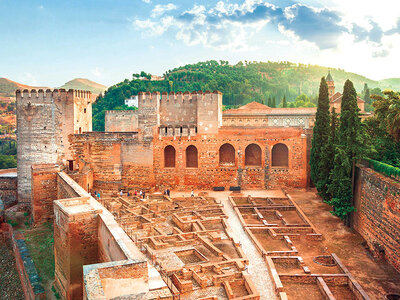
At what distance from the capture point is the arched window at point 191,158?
26281mm

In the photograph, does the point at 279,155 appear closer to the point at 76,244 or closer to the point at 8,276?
the point at 76,244

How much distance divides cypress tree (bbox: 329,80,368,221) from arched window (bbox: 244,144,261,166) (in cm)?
889

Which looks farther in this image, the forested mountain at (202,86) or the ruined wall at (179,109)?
the forested mountain at (202,86)

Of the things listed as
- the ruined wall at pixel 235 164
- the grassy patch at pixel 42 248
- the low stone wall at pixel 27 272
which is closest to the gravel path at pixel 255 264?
the ruined wall at pixel 235 164

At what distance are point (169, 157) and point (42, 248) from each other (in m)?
11.6

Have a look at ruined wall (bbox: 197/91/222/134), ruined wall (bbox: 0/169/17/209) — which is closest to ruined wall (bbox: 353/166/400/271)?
ruined wall (bbox: 197/91/222/134)

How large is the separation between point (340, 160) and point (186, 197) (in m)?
9.69

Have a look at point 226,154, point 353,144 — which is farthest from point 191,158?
point 353,144

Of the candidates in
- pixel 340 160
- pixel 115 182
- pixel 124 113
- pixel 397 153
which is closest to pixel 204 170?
pixel 115 182

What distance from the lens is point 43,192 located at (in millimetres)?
19406

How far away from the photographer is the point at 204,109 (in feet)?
81.7

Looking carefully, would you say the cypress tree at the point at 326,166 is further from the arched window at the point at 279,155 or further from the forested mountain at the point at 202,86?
the forested mountain at the point at 202,86

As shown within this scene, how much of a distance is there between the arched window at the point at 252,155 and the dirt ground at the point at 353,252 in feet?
16.8

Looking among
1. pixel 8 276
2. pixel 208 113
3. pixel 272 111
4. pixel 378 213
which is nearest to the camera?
pixel 378 213
